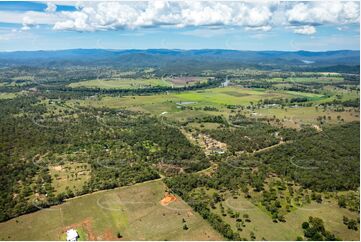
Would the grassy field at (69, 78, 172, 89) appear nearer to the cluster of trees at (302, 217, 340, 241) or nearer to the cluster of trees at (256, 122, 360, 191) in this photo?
the cluster of trees at (256, 122, 360, 191)

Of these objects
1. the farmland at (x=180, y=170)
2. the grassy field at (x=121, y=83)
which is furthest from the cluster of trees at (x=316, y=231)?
the grassy field at (x=121, y=83)

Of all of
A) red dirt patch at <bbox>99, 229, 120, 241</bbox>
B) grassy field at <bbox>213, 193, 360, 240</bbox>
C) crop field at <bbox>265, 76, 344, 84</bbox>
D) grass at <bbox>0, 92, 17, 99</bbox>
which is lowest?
red dirt patch at <bbox>99, 229, 120, 241</bbox>

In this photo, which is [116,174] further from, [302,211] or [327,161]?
[327,161]

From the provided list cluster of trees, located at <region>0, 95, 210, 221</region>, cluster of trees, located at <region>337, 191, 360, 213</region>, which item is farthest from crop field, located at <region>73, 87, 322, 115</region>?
cluster of trees, located at <region>337, 191, 360, 213</region>

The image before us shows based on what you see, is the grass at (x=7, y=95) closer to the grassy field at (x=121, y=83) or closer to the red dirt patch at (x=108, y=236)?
the grassy field at (x=121, y=83)

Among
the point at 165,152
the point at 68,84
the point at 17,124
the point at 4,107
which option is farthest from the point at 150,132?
the point at 68,84

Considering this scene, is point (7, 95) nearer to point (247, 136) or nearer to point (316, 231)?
point (247, 136)
